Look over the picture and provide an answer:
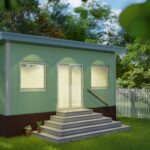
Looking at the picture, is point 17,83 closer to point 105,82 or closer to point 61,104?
point 61,104

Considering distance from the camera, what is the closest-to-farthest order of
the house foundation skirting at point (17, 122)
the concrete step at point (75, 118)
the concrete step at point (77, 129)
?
the concrete step at point (77, 129), the house foundation skirting at point (17, 122), the concrete step at point (75, 118)

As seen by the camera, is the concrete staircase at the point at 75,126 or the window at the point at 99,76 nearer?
the concrete staircase at the point at 75,126

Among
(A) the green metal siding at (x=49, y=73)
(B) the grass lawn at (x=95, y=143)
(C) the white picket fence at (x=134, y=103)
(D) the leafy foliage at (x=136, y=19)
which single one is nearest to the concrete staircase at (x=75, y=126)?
(B) the grass lawn at (x=95, y=143)

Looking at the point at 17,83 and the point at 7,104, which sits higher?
the point at 17,83

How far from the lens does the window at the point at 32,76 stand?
36.7 ft

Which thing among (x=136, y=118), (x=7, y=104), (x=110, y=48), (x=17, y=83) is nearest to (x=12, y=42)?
(x=17, y=83)

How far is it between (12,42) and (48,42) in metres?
1.44

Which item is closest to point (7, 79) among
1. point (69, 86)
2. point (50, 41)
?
point (50, 41)

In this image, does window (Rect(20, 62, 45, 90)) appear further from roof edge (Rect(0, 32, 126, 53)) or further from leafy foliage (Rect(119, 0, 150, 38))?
leafy foliage (Rect(119, 0, 150, 38))

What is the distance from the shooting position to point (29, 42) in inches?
441

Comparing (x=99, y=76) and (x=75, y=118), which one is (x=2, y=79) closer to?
(x=75, y=118)

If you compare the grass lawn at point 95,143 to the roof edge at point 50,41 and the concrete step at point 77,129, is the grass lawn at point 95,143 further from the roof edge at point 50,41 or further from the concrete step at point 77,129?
the roof edge at point 50,41

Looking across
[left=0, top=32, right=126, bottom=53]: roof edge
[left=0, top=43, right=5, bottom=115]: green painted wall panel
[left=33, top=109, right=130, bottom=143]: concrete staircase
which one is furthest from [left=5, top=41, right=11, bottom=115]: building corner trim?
[left=33, top=109, right=130, bottom=143]: concrete staircase

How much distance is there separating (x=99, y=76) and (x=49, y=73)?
2.90 metres
